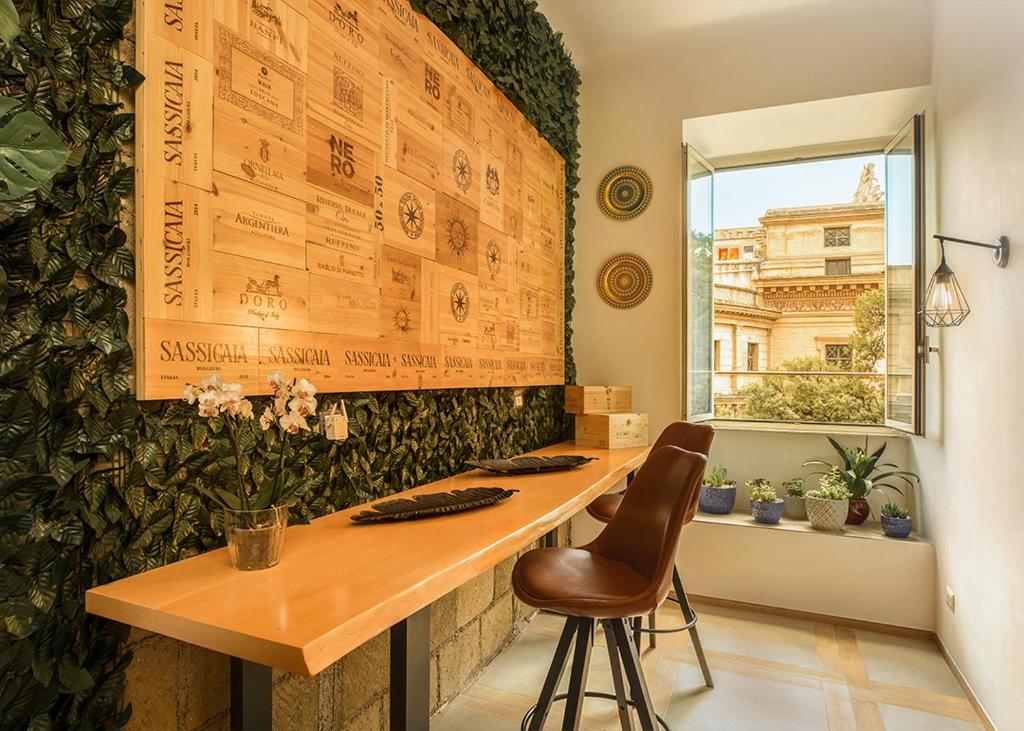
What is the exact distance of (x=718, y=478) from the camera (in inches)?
150

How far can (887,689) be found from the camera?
8.59 ft

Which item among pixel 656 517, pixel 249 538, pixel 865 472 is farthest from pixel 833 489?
pixel 249 538

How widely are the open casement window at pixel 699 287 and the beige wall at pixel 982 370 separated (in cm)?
120

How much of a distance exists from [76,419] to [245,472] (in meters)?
0.40

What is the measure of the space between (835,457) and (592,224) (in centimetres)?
207

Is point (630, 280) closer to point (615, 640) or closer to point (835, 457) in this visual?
point (835, 457)

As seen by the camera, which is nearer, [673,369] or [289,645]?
[289,645]

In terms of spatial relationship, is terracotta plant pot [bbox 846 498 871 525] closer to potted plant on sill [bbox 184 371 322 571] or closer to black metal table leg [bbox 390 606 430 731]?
black metal table leg [bbox 390 606 430 731]

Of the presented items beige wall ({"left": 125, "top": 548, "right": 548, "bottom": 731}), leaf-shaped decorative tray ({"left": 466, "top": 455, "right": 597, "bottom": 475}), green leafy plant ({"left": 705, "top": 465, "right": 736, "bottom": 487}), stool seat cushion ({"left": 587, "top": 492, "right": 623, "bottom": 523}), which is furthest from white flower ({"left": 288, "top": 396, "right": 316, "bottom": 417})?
green leafy plant ({"left": 705, "top": 465, "right": 736, "bottom": 487})

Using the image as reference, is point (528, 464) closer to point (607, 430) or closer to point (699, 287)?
point (607, 430)

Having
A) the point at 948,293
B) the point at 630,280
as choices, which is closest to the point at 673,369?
the point at 630,280

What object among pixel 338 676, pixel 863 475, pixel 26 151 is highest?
pixel 26 151

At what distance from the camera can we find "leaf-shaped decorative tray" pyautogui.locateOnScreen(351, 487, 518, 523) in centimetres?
159

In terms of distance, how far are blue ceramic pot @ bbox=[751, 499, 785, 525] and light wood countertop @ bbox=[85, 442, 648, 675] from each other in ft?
7.35
